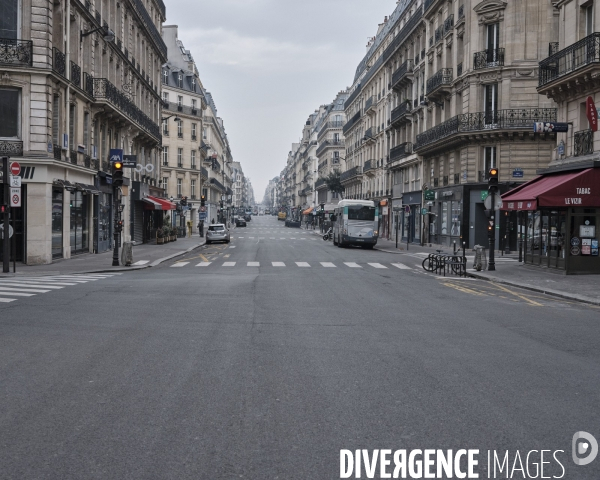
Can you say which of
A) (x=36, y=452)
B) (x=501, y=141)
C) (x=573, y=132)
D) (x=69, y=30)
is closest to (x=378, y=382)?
(x=36, y=452)

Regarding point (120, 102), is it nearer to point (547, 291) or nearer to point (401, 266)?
point (401, 266)

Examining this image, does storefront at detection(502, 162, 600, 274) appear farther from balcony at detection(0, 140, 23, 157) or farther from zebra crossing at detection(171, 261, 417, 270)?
balcony at detection(0, 140, 23, 157)

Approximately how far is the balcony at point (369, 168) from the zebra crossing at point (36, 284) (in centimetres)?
4797

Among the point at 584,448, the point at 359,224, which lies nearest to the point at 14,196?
the point at 584,448

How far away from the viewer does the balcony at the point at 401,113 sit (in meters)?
51.6

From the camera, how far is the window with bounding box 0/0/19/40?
24.0 meters

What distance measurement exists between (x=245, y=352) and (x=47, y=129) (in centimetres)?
1942

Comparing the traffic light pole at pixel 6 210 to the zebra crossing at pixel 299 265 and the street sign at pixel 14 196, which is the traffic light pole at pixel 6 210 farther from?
the zebra crossing at pixel 299 265

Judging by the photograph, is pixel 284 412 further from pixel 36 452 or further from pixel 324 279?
pixel 324 279

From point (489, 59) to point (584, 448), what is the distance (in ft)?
117

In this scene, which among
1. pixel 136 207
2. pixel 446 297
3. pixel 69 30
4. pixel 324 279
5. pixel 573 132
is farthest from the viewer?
pixel 136 207

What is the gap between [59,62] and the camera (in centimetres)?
2609

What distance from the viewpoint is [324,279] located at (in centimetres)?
2069

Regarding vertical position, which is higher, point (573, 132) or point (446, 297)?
point (573, 132)
